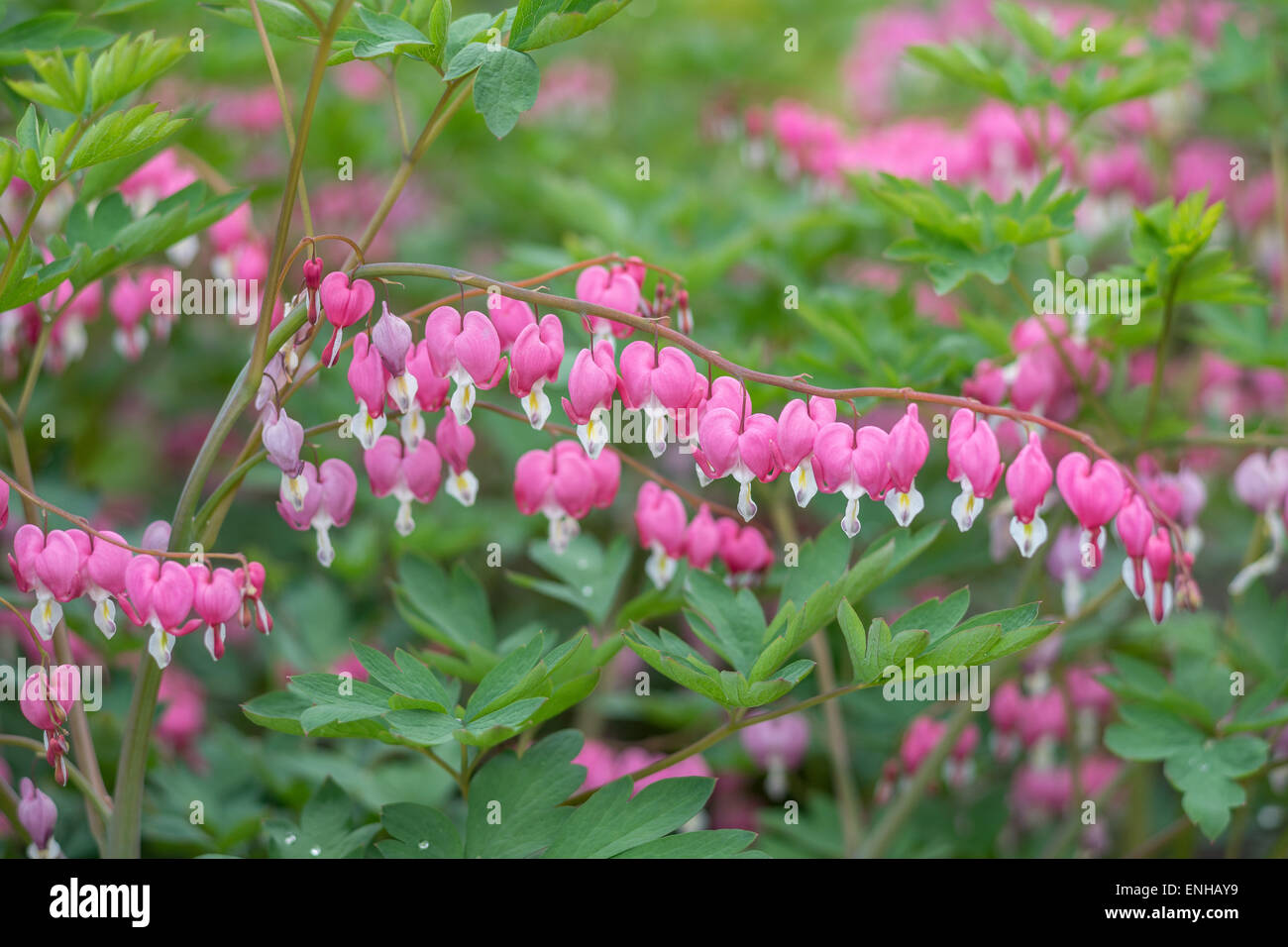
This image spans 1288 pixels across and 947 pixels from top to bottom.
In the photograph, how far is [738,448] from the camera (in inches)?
43.6

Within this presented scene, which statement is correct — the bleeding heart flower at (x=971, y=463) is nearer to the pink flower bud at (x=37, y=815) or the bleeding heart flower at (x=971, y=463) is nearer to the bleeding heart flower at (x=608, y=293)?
the bleeding heart flower at (x=608, y=293)

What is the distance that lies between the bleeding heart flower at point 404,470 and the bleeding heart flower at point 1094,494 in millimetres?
717

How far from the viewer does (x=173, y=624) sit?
42.8 inches

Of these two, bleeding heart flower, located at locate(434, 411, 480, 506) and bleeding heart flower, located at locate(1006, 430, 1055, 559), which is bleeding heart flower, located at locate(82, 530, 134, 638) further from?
bleeding heart flower, located at locate(1006, 430, 1055, 559)

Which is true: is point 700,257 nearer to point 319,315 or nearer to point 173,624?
point 319,315

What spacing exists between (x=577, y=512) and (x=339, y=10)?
60 centimetres

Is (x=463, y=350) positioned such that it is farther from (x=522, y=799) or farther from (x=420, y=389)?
(x=522, y=799)

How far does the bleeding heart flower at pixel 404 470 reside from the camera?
4.13 feet

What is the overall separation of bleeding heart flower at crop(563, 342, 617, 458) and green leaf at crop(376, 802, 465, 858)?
47 cm

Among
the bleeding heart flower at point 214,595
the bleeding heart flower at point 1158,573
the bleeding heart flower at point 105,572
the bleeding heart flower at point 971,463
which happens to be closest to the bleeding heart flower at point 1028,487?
the bleeding heart flower at point 971,463

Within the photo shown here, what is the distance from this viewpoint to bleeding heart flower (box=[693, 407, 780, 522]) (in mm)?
1103

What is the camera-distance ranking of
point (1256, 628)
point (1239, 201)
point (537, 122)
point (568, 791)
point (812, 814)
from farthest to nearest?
point (537, 122)
point (1239, 201)
point (812, 814)
point (1256, 628)
point (568, 791)

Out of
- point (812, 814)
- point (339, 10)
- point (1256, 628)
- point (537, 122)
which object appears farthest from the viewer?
point (537, 122)
